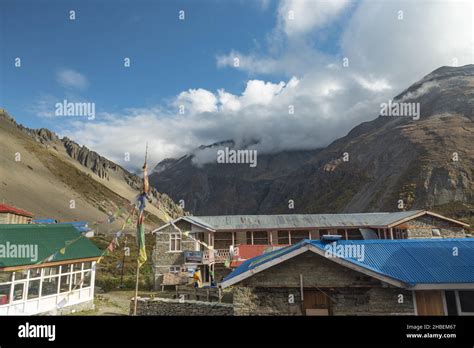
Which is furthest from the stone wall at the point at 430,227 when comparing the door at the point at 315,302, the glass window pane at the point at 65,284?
the glass window pane at the point at 65,284

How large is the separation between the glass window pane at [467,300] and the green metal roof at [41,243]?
12927mm

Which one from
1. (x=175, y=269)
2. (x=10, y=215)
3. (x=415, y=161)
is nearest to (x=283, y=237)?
(x=175, y=269)

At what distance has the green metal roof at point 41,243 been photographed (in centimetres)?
1283

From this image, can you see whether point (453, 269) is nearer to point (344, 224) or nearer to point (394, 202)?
point (344, 224)

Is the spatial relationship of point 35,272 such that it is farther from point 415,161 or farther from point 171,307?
point 415,161

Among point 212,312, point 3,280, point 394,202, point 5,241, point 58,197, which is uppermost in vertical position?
point 58,197

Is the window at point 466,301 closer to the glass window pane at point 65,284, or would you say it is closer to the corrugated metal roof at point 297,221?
Answer: the glass window pane at point 65,284

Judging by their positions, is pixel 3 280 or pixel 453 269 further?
pixel 3 280

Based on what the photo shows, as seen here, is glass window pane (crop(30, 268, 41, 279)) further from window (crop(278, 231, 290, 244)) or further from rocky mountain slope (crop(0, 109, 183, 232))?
rocky mountain slope (crop(0, 109, 183, 232))

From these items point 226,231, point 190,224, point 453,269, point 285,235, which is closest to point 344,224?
point 285,235

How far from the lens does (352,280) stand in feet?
29.1

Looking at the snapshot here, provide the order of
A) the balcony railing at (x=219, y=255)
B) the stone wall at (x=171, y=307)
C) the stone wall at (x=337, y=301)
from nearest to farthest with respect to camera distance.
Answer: the stone wall at (x=337, y=301) < the stone wall at (x=171, y=307) < the balcony railing at (x=219, y=255)
